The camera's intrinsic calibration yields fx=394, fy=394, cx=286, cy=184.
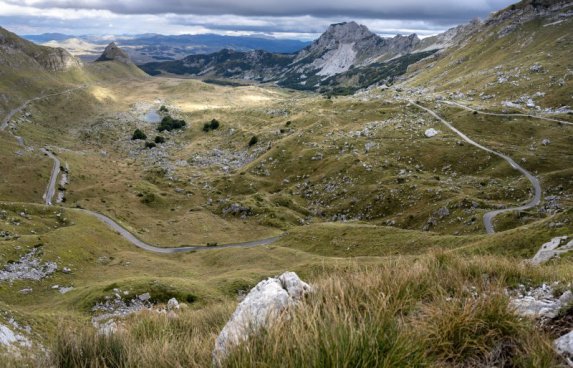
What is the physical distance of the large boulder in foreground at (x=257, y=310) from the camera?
5.94m

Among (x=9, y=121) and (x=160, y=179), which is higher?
(x=9, y=121)

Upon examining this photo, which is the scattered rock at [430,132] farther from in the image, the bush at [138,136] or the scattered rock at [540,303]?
the bush at [138,136]

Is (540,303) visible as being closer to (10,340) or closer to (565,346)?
(565,346)

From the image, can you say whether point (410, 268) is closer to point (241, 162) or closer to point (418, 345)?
point (418, 345)

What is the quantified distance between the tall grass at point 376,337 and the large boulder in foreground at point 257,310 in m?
0.22

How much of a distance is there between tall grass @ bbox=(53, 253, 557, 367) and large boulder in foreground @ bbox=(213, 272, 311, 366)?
220mm

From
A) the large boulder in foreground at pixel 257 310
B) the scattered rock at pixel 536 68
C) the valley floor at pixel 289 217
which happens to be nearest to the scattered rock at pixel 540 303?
the valley floor at pixel 289 217

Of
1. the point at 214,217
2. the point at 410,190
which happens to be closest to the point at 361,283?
the point at 410,190

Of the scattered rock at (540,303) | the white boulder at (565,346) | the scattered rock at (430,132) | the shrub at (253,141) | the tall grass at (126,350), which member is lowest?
the shrub at (253,141)

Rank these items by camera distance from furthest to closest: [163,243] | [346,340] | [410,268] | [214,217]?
[214,217] → [163,243] → [410,268] → [346,340]

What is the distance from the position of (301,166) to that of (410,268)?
379ft

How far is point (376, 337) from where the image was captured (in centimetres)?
506

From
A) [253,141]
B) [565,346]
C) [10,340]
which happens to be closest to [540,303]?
[565,346]

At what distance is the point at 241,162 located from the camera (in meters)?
146
